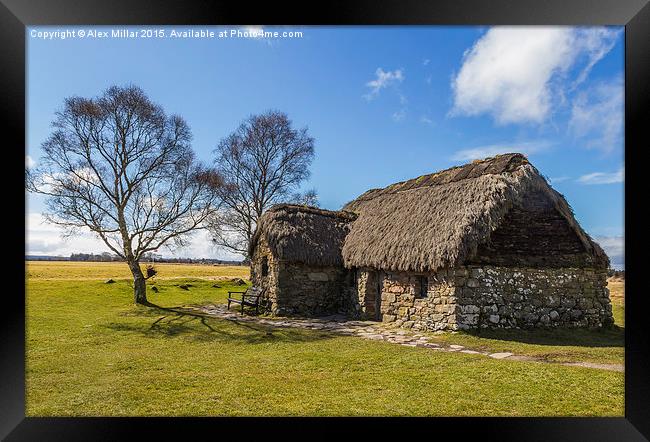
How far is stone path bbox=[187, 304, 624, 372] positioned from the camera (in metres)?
6.59

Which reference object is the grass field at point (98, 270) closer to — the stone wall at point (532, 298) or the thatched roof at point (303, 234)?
the thatched roof at point (303, 234)

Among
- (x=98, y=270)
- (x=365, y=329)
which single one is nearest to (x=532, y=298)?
(x=365, y=329)

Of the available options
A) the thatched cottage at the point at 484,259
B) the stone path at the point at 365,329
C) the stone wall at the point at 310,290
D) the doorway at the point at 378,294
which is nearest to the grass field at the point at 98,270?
the stone path at the point at 365,329

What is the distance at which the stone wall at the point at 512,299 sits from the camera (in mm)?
8648

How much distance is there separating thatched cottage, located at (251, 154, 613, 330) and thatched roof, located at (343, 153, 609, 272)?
28 mm

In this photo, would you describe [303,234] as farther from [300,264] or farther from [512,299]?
[512,299]

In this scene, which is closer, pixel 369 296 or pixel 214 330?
pixel 214 330

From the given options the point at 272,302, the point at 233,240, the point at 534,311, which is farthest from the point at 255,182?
the point at 534,311

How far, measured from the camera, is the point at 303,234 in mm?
12609

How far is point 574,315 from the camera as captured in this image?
906 cm

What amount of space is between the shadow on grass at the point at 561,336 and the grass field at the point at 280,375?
0.30 feet

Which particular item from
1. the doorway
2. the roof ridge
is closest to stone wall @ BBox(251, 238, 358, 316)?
the doorway
